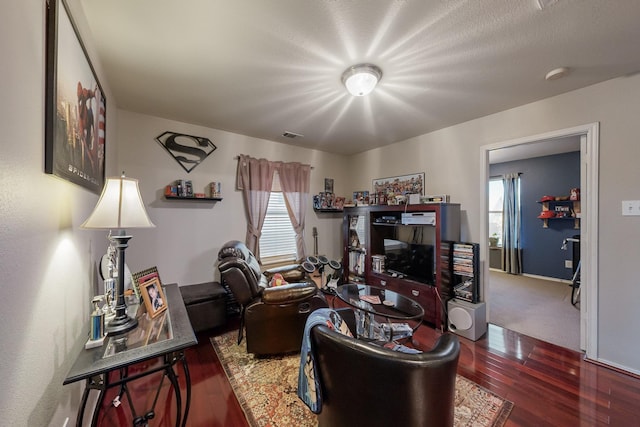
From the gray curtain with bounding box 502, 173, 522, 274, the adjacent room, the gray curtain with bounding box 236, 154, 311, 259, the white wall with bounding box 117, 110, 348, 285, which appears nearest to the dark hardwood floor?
the adjacent room

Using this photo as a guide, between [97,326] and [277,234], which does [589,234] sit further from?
[97,326]

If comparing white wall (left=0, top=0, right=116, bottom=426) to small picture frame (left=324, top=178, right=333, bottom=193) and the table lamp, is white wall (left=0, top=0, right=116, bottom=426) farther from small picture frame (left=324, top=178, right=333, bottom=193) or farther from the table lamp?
small picture frame (left=324, top=178, right=333, bottom=193)

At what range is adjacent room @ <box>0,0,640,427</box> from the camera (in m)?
1.01

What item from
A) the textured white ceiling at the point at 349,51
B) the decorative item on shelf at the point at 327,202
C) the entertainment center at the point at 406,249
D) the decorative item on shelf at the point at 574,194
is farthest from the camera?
the decorative item on shelf at the point at 574,194

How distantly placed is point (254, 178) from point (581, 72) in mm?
3523

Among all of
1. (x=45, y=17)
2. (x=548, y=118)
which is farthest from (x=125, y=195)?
(x=548, y=118)

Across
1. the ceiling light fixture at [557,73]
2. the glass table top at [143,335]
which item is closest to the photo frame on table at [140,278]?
the glass table top at [143,335]

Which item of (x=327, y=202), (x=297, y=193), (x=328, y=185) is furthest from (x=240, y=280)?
(x=328, y=185)

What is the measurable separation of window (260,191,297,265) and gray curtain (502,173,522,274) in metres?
4.67

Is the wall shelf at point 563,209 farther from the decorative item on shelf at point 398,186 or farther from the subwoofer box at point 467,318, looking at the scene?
the subwoofer box at point 467,318

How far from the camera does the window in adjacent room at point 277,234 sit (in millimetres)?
3738

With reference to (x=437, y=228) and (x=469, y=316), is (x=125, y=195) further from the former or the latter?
(x=469, y=316)

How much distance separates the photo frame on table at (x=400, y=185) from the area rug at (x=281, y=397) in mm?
2390

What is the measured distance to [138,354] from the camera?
1.13 meters
